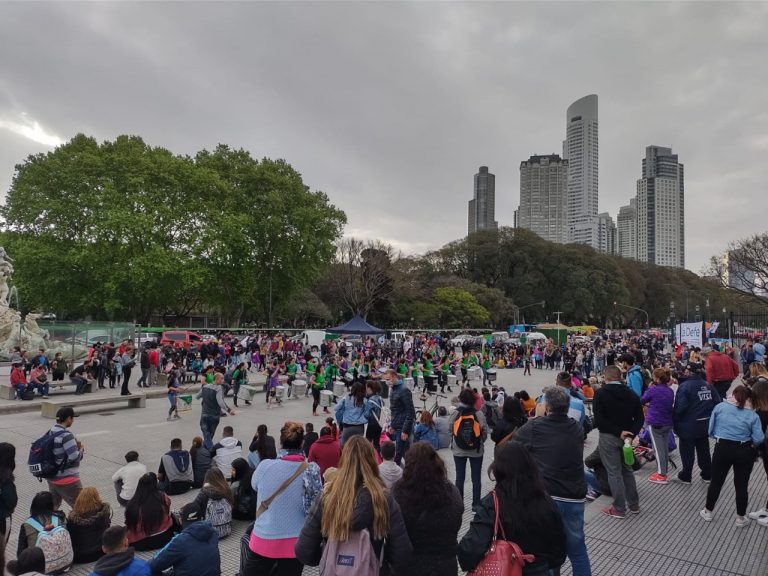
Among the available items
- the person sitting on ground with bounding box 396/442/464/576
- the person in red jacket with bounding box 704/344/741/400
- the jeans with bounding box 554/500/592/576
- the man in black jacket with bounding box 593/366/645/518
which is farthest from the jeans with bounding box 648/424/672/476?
the person sitting on ground with bounding box 396/442/464/576

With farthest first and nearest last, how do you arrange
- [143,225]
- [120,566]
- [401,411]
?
[143,225]
[401,411]
[120,566]

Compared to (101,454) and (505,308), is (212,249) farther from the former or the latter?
(505,308)

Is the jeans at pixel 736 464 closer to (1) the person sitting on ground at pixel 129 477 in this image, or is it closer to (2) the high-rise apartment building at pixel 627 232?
(1) the person sitting on ground at pixel 129 477

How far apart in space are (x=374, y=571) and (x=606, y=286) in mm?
81679

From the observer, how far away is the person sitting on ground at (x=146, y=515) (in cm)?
469

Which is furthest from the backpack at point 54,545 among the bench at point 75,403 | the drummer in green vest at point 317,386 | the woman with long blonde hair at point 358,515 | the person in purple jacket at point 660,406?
the bench at point 75,403

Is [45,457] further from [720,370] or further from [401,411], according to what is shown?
[720,370]

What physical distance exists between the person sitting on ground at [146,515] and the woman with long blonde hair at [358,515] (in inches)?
106

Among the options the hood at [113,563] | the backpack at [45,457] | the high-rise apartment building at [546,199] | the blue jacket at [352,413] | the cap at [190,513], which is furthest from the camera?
the high-rise apartment building at [546,199]

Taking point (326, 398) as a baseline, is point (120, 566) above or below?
above

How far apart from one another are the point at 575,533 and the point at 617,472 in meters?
2.24

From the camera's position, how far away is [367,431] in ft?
25.1

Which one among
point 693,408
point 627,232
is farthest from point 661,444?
point 627,232

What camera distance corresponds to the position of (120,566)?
3.20 metres
